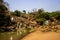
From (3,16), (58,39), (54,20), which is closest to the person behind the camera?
(58,39)

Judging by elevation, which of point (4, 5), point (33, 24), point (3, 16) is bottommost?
point (33, 24)

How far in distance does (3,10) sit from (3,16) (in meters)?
1.28

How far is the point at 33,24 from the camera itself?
31.4 meters

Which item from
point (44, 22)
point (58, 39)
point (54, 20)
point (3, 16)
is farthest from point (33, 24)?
point (58, 39)

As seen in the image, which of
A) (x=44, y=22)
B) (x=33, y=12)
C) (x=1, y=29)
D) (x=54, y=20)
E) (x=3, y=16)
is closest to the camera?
(x=1, y=29)

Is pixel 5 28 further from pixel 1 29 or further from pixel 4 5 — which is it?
pixel 4 5

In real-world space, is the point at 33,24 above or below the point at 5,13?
below

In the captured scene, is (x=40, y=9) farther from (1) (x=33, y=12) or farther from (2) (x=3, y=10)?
(2) (x=3, y=10)

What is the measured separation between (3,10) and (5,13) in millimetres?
713

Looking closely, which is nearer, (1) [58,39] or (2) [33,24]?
(1) [58,39]

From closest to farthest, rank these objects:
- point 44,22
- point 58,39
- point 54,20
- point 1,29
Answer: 1. point 58,39
2. point 1,29
3. point 44,22
4. point 54,20

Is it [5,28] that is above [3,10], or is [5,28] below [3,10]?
below

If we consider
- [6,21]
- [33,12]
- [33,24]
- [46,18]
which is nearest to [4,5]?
[6,21]

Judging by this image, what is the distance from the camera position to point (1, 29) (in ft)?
81.7
